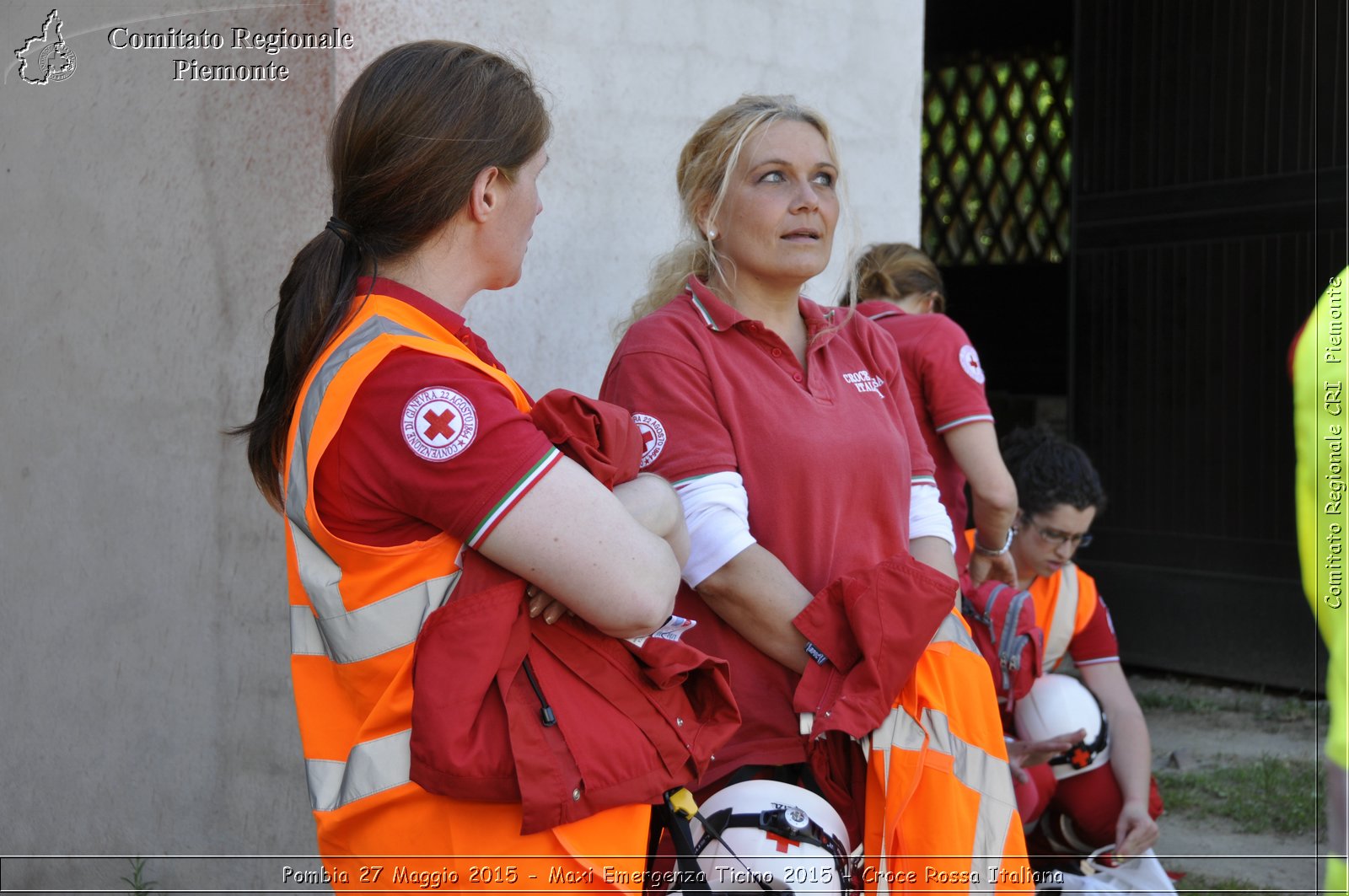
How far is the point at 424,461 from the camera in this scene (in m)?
1.42

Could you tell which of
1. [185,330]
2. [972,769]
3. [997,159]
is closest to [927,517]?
[972,769]

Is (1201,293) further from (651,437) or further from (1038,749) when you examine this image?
(651,437)

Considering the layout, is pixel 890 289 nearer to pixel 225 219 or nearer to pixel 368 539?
pixel 225 219

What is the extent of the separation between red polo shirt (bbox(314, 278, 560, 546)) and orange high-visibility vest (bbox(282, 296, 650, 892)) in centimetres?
2

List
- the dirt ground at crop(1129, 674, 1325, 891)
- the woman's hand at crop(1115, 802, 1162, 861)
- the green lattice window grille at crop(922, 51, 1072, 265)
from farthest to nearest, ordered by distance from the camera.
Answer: the green lattice window grille at crop(922, 51, 1072, 265), the dirt ground at crop(1129, 674, 1325, 891), the woman's hand at crop(1115, 802, 1162, 861)

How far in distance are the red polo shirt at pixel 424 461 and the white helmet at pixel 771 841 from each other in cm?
60

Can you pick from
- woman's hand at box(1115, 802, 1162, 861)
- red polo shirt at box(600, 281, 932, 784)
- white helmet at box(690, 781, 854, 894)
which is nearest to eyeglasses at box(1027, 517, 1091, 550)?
woman's hand at box(1115, 802, 1162, 861)

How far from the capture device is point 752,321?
2.16 m

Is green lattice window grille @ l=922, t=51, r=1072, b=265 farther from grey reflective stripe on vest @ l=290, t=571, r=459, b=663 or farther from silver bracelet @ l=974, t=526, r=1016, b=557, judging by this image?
grey reflective stripe on vest @ l=290, t=571, r=459, b=663

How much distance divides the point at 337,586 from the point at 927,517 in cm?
120

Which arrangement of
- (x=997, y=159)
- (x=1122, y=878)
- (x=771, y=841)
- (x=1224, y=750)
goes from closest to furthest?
(x=771, y=841)
(x=1122, y=878)
(x=1224, y=750)
(x=997, y=159)

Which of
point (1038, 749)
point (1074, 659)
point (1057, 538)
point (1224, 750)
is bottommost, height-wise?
point (1224, 750)

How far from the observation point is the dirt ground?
12.0 ft

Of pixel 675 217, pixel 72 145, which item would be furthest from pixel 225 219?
pixel 675 217
